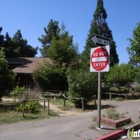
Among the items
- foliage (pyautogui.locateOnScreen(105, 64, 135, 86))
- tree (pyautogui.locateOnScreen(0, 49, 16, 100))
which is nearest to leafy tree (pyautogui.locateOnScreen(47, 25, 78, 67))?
foliage (pyautogui.locateOnScreen(105, 64, 135, 86))

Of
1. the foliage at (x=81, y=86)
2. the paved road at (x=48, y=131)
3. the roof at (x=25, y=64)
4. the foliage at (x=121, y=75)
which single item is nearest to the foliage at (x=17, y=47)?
the roof at (x=25, y=64)

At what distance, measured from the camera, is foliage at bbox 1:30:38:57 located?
131ft

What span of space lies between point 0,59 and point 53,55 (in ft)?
31.1

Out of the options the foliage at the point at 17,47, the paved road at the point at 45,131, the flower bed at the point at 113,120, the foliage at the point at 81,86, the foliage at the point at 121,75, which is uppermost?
the foliage at the point at 17,47

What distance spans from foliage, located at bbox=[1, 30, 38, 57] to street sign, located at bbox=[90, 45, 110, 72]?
35102mm

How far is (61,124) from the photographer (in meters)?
7.29

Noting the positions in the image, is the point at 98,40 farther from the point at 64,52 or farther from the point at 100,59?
the point at 64,52

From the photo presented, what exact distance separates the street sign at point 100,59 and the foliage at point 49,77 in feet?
43.1

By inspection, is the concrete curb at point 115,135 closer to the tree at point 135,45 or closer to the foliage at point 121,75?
the foliage at point 121,75

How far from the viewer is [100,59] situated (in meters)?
6.52

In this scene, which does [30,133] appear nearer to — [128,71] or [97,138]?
[97,138]

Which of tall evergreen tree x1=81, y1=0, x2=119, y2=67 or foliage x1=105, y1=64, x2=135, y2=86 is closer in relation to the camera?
foliage x1=105, y1=64, x2=135, y2=86

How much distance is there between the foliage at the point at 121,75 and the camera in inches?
765

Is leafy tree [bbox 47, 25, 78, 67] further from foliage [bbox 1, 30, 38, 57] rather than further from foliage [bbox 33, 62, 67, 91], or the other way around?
foliage [bbox 1, 30, 38, 57]
